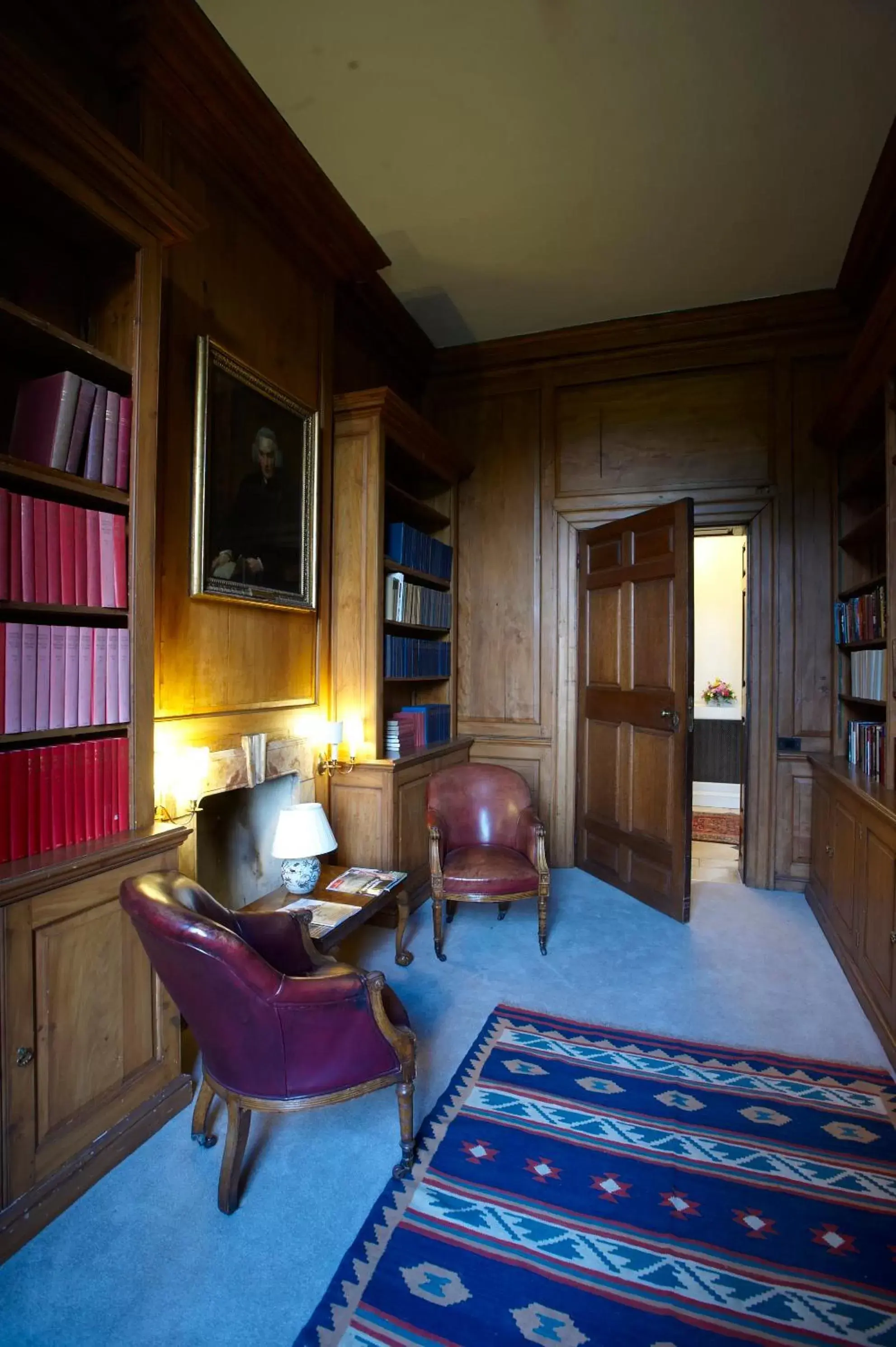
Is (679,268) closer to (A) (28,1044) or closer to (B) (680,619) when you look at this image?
(B) (680,619)

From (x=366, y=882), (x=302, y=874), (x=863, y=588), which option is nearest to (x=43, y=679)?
(x=302, y=874)

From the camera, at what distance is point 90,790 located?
1910 millimetres

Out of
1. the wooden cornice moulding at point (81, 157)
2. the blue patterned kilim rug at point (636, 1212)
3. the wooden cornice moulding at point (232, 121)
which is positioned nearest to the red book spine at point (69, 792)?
the blue patterned kilim rug at point (636, 1212)

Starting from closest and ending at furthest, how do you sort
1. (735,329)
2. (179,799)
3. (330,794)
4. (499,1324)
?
(499,1324) → (179,799) → (330,794) → (735,329)

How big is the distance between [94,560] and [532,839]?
238cm

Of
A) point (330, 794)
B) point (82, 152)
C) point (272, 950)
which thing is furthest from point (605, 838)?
point (82, 152)

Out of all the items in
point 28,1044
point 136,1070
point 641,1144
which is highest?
point 28,1044

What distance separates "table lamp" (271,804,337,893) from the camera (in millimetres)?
2498

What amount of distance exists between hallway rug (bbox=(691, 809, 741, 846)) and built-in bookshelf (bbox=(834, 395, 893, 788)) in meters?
1.66

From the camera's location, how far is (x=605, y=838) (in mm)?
4305

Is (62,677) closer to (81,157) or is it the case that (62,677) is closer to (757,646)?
(81,157)

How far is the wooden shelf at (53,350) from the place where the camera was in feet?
5.54

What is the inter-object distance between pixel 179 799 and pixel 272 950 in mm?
678

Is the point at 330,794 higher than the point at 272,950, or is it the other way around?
the point at 330,794
